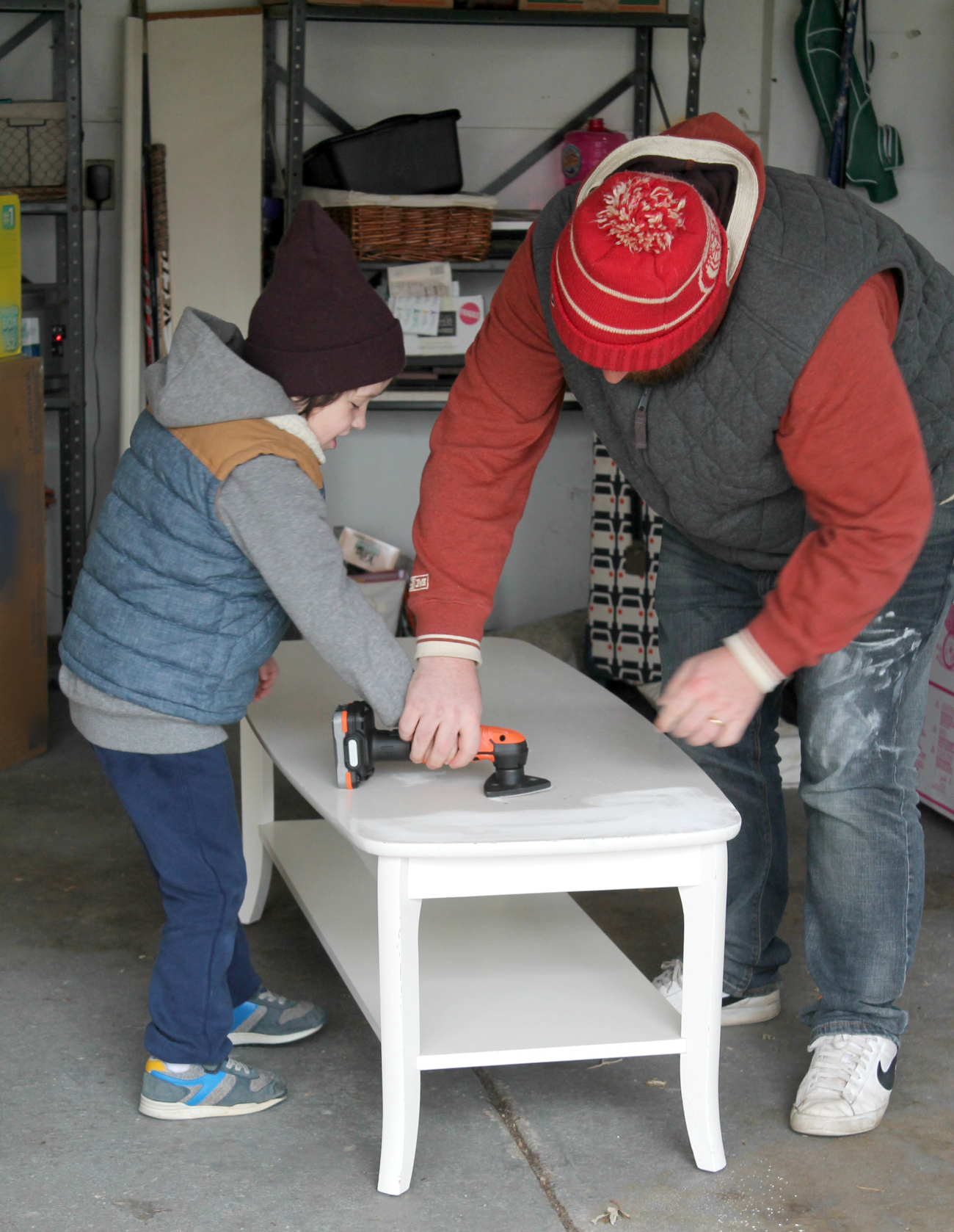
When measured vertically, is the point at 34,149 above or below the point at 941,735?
above

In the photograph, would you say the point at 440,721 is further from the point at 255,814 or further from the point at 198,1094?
the point at 255,814

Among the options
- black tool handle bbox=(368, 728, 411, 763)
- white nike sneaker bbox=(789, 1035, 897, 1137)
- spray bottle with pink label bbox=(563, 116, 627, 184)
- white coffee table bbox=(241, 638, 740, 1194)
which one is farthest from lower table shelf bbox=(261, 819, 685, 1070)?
spray bottle with pink label bbox=(563, 116, 627, 184)

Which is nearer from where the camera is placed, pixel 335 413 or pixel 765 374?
pixel 765 374

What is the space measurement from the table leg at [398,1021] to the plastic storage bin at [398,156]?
2513 millimetres

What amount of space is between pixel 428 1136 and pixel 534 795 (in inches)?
19.7

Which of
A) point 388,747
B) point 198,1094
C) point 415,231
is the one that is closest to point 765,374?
point 388,747

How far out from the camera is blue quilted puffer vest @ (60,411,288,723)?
1.60 meters

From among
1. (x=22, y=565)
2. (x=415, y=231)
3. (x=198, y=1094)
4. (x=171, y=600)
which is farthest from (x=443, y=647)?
(x=415, y=231)

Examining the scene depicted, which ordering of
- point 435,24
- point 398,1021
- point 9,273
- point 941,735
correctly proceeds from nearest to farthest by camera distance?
point 398,1021 < point 941,735 < point 9,273 < point 435,24

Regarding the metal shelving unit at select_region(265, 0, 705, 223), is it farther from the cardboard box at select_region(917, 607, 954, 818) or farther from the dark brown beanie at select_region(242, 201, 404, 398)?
the dark brown beanie at select_region(242, 201, 404, 398)

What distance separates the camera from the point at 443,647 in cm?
163

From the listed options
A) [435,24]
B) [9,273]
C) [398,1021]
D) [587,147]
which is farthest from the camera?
[435,24]

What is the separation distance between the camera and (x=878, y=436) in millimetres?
1345

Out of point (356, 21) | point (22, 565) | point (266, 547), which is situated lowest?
point (22, 565)
